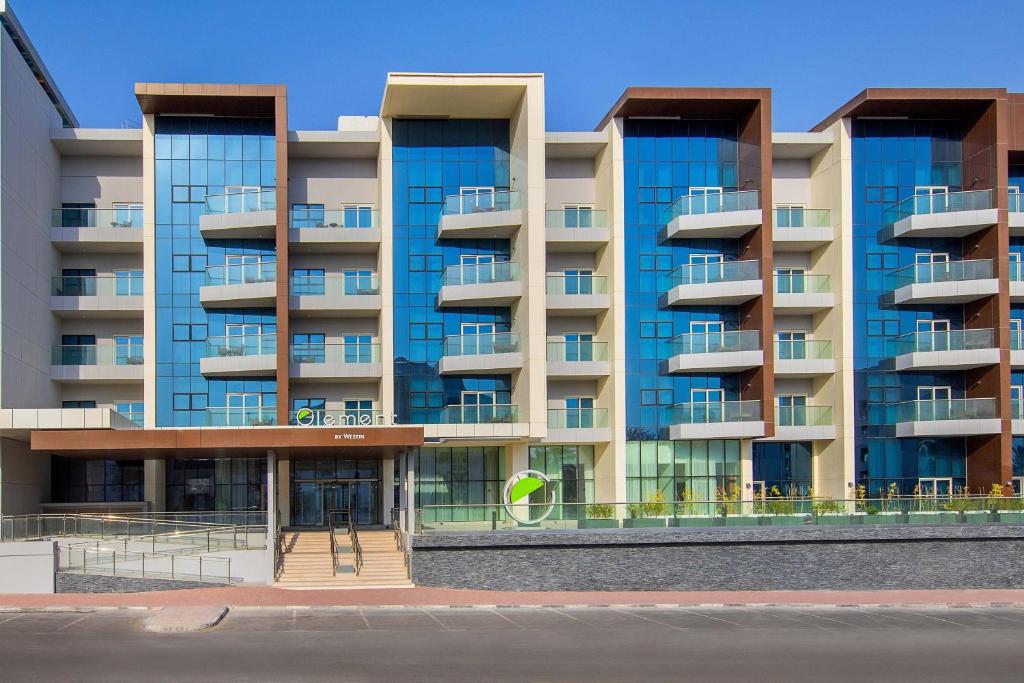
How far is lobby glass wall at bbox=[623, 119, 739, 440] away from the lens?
44.7m

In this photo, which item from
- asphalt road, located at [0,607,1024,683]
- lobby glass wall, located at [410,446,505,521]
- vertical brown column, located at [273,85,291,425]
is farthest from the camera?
lobby glass wall, located at [410,446,505,521]

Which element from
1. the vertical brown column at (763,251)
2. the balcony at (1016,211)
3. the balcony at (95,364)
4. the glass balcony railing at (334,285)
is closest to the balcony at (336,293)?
the glass balcony railing at (334,285)

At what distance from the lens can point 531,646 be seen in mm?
22656

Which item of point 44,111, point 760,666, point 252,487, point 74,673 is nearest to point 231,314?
point 252,487

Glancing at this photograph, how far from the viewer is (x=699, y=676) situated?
1914 centimetres

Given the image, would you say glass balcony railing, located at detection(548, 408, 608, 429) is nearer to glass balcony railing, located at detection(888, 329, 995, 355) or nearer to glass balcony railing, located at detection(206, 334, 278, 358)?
glass balcony railing, located at detection(206, 334, 278, 358)

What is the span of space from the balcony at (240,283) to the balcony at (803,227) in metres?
20.4

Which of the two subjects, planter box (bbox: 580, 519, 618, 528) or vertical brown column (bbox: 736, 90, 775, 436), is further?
vertical brown column (bbox: 736, 90, 775, 436)

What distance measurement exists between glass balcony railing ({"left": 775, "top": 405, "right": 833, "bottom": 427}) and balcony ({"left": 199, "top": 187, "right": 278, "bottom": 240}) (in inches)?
857

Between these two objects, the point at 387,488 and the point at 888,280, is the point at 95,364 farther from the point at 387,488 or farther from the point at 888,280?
the point at 888,280

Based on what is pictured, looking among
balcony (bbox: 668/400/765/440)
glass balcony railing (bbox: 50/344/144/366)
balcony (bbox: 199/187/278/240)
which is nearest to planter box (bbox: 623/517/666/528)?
balcony (bbox: 668/400/765/440)

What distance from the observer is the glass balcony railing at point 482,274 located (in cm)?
4359

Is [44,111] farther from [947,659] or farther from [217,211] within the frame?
[947,659]

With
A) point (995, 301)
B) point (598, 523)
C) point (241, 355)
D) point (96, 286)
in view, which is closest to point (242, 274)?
point (241, 355)
